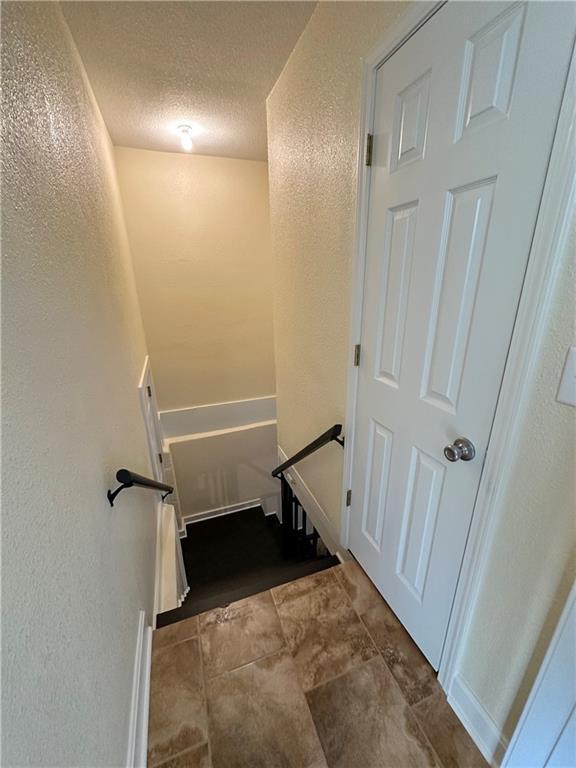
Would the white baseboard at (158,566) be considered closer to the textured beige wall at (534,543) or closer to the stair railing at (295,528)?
the stair railing at (295,528)

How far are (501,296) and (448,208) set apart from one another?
0.30 metres

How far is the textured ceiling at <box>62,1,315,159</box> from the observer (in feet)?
4.16

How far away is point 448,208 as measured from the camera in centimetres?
86

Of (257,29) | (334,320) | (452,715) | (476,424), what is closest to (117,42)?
(257,29)

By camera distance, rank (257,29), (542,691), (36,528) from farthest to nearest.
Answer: (257,29), (542,691), (36,528)

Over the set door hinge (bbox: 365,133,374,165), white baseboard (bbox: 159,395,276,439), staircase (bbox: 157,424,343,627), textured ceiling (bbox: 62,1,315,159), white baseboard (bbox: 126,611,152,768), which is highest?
textured ceiling (bbox: 62,1,315,159)

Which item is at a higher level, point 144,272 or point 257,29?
point 257,29

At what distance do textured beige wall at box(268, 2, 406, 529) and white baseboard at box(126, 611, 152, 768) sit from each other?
1.03 meters

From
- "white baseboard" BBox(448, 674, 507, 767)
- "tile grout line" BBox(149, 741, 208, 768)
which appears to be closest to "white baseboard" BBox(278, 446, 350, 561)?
"white baseboard" BBox(448, 674, 507, 767)

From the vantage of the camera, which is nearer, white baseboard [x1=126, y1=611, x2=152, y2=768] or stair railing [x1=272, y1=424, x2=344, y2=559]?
white baseboard [x1=126, y1=611, x2=152, y2=768]

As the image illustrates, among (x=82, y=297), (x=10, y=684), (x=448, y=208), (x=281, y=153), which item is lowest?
(x=10, y=684)

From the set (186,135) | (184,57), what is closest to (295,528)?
(184,57)

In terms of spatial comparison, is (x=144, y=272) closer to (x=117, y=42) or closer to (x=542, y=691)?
(x=117, y=42)

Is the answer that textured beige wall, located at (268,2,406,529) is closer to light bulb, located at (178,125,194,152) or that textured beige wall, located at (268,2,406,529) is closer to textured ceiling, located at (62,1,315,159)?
textured ceiling, located at (62,1,315,159)
